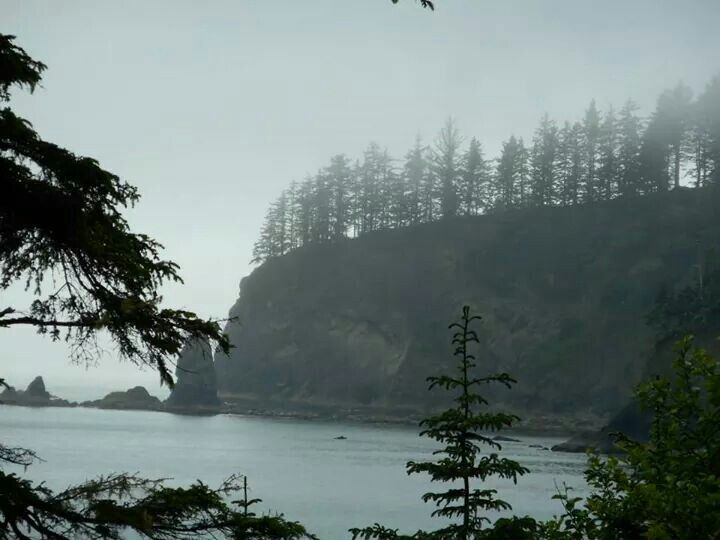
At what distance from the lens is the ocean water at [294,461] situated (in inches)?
1786

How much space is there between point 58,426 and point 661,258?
260 ft

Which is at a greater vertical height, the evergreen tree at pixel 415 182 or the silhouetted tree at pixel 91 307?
the evergreen tree at pixel 415 182

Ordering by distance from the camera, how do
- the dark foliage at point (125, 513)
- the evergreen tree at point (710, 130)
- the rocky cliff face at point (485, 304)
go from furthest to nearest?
the evergreen tree at point (710, 130) → the rocky cliff face at point (485, 304) → the dark foliage at point (125, 513)

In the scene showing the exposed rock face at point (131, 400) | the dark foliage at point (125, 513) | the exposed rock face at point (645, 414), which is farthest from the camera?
the exposed rock face at point (131, 400)

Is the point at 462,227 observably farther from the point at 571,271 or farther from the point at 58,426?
the point at 58,426

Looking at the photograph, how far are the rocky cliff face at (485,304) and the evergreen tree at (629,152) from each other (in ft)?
9.40

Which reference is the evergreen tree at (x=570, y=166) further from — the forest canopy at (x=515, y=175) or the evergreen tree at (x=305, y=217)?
the evergreen tree at (x=305, y=217)

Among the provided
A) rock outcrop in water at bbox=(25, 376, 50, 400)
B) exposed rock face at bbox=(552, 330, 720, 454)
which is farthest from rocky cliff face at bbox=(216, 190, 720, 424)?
rock outcrop in water at bbox=(25, 376, 50, 400)

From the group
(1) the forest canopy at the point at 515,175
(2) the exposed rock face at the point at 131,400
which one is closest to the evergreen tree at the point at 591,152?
(1) the forest canopy at the point at 515,175

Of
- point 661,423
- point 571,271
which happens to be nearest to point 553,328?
point 571,271

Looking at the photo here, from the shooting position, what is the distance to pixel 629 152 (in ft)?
369

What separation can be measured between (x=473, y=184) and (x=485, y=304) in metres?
23.4

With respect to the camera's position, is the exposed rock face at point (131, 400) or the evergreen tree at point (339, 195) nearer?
the evergreen tree at point (339, 195)

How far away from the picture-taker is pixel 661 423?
5.98m
